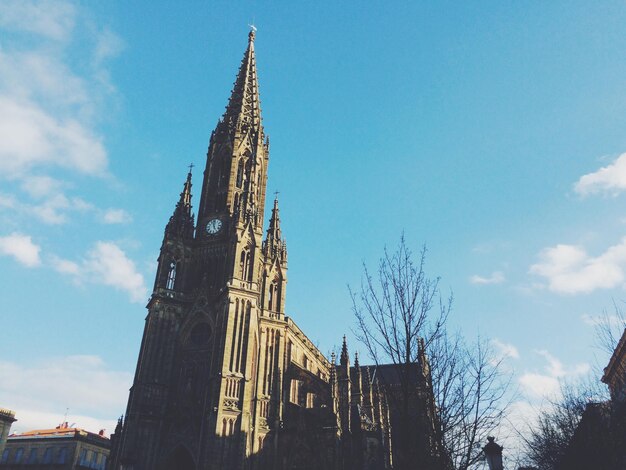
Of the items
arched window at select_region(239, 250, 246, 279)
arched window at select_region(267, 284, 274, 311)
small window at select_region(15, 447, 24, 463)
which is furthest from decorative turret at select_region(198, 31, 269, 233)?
small window at select_region(15, 447, 24, 463)

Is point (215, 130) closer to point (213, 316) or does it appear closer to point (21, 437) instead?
point (213, 316)

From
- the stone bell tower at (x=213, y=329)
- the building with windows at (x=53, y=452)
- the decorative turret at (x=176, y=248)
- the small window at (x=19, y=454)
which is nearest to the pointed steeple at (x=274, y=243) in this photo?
the stone bell tower at (x=213, y=329)

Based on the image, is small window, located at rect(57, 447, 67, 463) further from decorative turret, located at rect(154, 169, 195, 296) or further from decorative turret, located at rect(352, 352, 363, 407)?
decorative turret, located at rect(352, 352, 363, 407)

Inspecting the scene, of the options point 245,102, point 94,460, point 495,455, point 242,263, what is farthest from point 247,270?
point 94,460

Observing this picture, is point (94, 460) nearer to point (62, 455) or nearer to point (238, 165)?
point (62, 455)

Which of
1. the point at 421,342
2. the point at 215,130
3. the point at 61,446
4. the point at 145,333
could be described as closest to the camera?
the point at 421,342

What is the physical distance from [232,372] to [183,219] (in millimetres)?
15680

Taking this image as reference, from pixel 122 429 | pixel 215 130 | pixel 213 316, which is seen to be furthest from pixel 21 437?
pixel 215 130

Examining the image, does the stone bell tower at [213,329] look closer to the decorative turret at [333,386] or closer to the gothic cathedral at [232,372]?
the gothic cathedral at [232,372]

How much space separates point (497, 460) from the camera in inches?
498

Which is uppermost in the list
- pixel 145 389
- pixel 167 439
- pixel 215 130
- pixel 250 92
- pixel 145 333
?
pixel 250 92

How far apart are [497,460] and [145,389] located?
29692mm

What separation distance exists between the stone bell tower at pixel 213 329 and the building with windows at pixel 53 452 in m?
22.1

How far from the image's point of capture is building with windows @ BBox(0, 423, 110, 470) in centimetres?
5528
